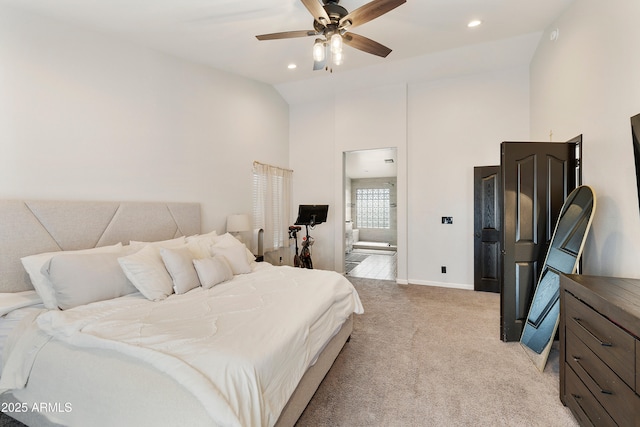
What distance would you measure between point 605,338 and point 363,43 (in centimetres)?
268

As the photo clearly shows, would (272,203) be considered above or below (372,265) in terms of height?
above

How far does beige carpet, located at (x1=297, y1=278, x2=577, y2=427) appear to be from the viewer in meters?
1.71

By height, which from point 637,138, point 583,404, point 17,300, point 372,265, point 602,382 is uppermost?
point 637,138

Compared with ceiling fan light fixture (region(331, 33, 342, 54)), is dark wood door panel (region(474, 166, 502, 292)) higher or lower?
lower

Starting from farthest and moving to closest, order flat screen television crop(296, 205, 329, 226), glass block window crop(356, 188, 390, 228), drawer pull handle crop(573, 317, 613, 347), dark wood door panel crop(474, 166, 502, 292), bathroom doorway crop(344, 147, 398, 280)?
1. glass block window crop(356, 188, 390, 228)
2. bathroom doorway crop(344, 147, 398, 280)
3. flat screen television crop(296, 205, 329, 226)
4. dark wood door panel crop(474, 166, 502, 292)
5. drawer pull handle crop(573, 317, 613, 347)

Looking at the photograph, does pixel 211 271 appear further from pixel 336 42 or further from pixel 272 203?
pixel 272 203

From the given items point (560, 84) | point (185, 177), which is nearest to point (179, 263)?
point (185, 177)

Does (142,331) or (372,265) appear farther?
(372,265)

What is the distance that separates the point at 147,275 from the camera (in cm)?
210

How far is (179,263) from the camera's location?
2.27m

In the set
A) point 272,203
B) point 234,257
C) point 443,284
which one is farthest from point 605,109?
point 272,203

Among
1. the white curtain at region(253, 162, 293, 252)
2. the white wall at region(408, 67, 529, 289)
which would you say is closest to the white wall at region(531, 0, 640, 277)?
the white wall at region(408, 67, 529, 289)

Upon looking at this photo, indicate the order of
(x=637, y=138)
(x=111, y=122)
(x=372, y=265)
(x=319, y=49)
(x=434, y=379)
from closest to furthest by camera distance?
(x=637, y=138) < (x=434, y=379) < (x=319, y=49) < (x=111, y=122) < (x=372, y=265)

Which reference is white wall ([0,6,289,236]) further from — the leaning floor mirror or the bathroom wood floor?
the leaning floor mirror
